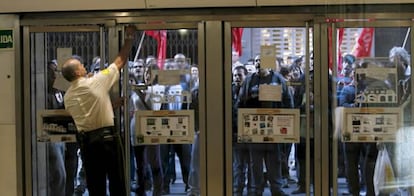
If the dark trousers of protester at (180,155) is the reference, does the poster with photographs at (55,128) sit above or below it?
above

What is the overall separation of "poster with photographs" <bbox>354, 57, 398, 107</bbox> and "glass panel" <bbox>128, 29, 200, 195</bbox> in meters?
1.40

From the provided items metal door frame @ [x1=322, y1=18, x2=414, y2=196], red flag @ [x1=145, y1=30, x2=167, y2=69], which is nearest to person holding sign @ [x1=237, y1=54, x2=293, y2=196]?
metal door frame @ [x1=322, y1=18, x2=414, y2=196]

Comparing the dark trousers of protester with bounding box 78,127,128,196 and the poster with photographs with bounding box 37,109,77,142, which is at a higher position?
the poster with photographs with bounding box 37,109,77,142

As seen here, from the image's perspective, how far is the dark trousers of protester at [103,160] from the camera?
4164 millimetres

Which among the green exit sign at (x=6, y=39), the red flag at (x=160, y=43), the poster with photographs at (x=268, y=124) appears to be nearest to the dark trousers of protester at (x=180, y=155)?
the poster with photographs at (x=268, y=124)

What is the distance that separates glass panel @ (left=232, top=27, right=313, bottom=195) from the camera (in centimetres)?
458

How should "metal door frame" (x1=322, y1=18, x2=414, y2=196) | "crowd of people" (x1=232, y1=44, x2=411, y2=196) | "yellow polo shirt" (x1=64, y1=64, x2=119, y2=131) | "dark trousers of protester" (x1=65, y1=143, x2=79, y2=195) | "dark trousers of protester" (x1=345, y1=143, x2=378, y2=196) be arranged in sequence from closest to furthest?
"yellow polo shirt" (x1=64, y1=64, x2=119, y2=131) → "metal door frame" (x1=322, y1=18, x2=414, y2=196) → "crowd of people" (x1=232, y1=44, x2=411, y2=196) → "dark trousers of protester" (x1=345, y1=143, x2=378, y2=196) → "dark trousers of protester" (x1=65, y1=143, x2=79, y2=195)

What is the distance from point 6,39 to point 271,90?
93.4 inches

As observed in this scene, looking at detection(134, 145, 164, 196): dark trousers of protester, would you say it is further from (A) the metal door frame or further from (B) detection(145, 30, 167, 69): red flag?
(A) the metal door frame

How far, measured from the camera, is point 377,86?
4555 mm

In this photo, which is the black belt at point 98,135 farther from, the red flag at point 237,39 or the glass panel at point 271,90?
the red flag at point 237,39

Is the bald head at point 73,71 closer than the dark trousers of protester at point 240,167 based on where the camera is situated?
Yes

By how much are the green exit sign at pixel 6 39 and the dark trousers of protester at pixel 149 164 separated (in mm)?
1441

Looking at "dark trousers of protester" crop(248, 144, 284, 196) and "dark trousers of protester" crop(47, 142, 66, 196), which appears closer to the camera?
"dark trousers of protester" crop(248, 144, 284, 196)
